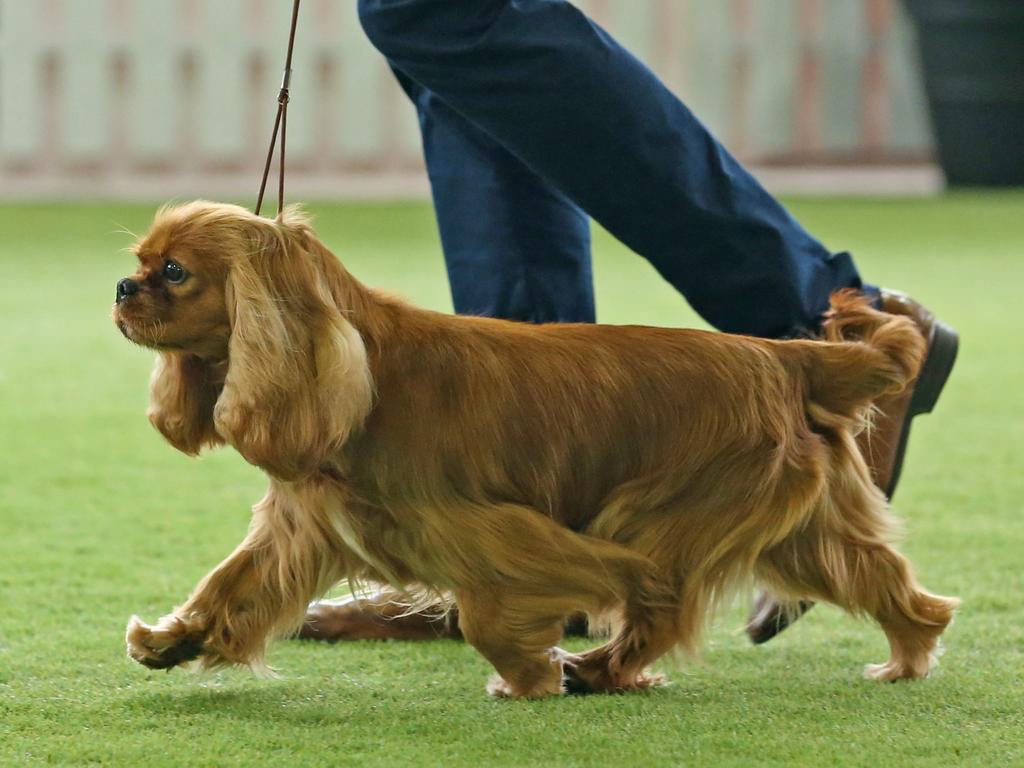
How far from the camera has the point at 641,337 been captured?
186cm

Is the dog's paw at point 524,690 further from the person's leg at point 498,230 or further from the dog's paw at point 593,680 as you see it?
the person's leg at point 498,230

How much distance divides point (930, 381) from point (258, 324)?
99cm

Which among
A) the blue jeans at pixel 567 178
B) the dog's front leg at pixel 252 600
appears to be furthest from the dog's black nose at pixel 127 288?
the blue jeans at pixel 567 178

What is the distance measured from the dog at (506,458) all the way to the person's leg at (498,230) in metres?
0.45

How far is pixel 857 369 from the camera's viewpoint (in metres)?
1.90

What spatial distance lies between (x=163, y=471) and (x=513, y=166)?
989 mm

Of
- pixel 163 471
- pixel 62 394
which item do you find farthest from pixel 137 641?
pixel 62 394

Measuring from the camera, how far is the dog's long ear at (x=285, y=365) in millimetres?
1633

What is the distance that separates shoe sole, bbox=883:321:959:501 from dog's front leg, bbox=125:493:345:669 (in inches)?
31.2

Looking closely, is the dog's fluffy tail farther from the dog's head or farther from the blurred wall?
the blurred wall

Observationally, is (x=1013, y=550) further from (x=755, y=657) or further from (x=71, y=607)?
(x=71, y=607)

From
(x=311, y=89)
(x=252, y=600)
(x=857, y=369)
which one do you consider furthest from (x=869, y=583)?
(x=311, y=89)

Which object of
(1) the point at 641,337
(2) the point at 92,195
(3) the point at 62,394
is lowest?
(2) the point at 92,195

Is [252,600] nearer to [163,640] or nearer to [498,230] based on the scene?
[163,640]
